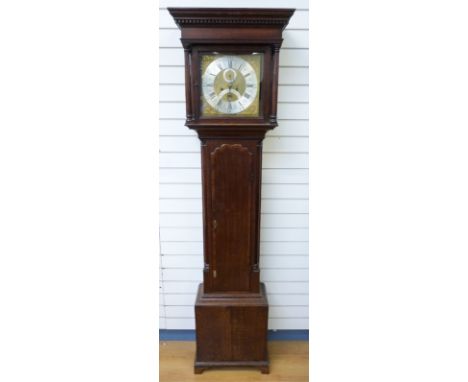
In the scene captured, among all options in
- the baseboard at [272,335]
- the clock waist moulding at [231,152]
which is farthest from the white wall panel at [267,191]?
the clock waist moulding at [231,152]

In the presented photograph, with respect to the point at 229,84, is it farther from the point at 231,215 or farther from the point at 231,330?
the point at 231,330

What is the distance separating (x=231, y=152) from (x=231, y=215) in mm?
329

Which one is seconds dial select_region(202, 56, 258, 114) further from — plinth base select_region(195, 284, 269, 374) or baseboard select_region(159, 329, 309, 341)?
baseboard select_region(159, 329, 309, 341)

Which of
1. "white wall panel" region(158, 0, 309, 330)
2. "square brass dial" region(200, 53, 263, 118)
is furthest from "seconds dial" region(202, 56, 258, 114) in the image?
"white wall panel" region(158, 0, 309, 330)

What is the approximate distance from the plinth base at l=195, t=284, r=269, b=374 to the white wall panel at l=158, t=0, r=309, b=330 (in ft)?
0.93

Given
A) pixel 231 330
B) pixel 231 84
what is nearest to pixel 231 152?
pixel 231 84

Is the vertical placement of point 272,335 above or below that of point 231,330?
below

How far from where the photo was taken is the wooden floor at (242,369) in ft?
6.19

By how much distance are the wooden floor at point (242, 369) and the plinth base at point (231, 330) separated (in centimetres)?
5

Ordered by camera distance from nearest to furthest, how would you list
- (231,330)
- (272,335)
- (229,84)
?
(229,84) < (231,330) < (272,335)

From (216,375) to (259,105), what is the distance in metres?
1.51

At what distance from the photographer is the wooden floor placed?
6.19 ft

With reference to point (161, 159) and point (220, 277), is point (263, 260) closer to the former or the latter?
point (220, 277)

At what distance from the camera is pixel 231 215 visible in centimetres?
174
